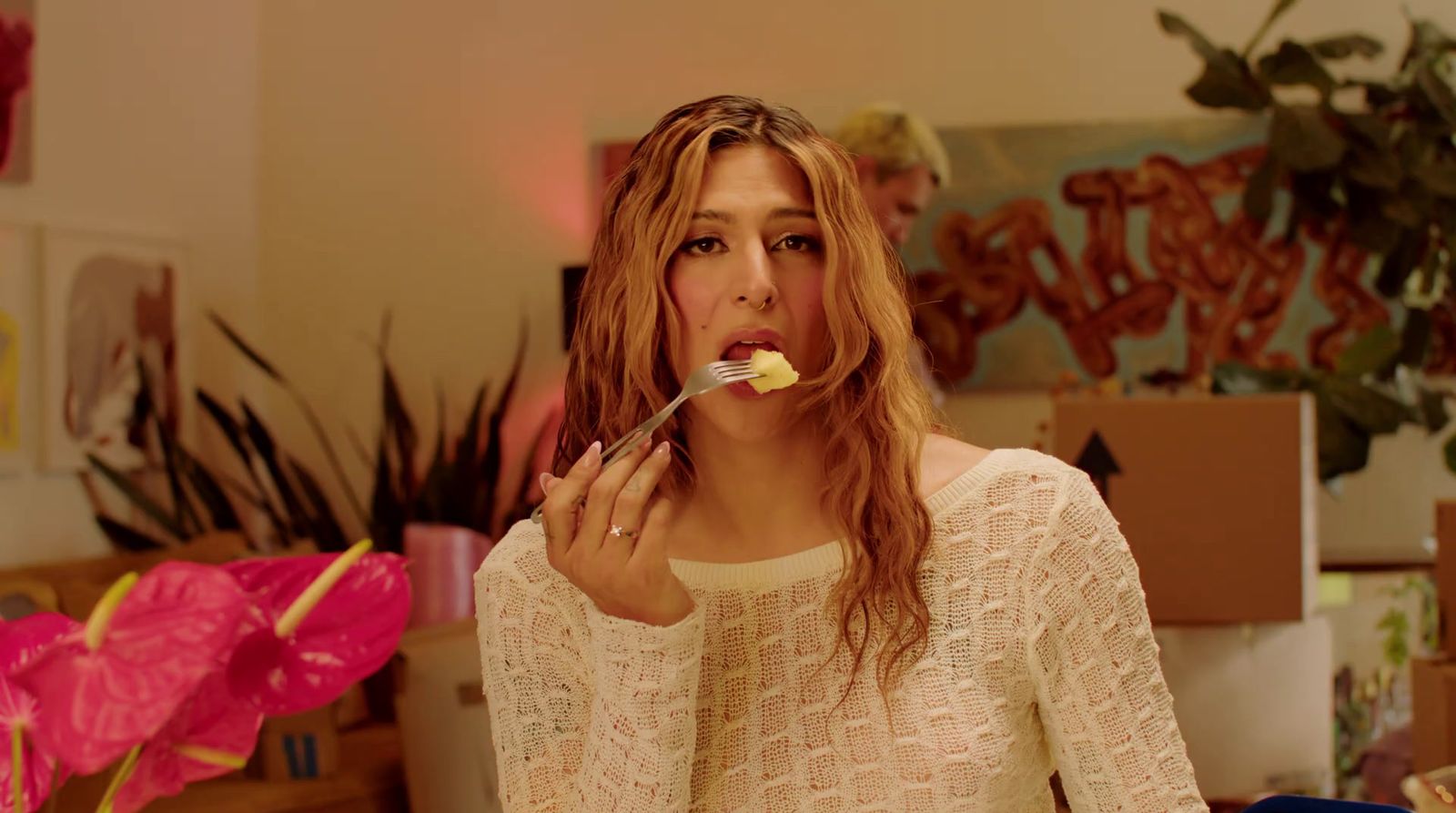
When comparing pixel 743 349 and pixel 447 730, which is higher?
pixel 743 349

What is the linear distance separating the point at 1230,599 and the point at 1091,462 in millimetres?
345

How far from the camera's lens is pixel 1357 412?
10.6ft

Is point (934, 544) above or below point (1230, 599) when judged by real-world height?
above

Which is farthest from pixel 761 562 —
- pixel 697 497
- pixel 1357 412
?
pixel 1357 412

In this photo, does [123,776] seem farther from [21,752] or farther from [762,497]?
[762,497]

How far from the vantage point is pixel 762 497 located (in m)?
1.24

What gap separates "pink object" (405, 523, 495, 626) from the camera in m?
3.24

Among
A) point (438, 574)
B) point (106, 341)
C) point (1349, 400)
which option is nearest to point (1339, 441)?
point (1349, 400)

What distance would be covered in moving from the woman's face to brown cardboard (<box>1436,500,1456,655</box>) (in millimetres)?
1984

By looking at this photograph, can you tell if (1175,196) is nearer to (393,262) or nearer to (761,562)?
A: (393,262)

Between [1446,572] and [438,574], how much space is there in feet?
6.83

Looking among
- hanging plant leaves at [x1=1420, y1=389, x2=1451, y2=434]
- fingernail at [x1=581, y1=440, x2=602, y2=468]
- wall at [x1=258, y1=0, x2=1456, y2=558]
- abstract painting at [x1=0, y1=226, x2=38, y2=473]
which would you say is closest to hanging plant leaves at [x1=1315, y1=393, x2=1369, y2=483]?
hanging plant leaves at [x1=1420, y1=389, x2=1451, y2=434]

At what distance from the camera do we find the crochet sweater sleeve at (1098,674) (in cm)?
111

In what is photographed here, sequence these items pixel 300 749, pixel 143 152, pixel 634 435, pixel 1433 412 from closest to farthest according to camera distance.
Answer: pixel 634 435 → pixel 300 749 → pixel 1433 412 → pixel 143 152
